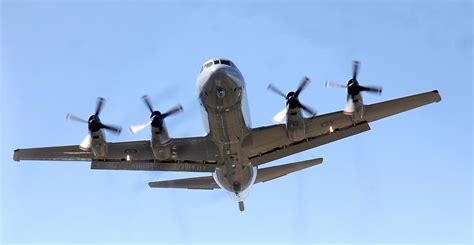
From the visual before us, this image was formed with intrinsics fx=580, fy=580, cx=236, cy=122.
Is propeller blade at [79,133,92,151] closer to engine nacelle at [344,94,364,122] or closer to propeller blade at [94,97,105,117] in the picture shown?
propeller blade at [94,97,105,117]

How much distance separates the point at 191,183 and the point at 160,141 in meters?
4.10

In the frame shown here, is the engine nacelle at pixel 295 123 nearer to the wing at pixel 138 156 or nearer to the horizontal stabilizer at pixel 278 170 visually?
the horizontal stabilizer at pixel 278 170

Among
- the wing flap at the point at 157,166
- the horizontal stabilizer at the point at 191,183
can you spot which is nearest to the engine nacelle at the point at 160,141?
the wing flap at the point at 157,166

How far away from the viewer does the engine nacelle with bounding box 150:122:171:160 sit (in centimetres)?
2730

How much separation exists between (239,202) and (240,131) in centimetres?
579

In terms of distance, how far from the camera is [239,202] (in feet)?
104

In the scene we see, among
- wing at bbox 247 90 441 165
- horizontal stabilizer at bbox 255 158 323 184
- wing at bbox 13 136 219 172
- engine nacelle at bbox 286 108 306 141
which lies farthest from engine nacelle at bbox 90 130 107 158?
engine nacelle at bbox 286 108 306 141

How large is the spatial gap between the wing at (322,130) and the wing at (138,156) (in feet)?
7.79

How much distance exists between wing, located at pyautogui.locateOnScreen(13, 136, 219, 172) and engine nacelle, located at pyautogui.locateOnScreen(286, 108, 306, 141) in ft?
12.9

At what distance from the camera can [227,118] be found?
26328mm

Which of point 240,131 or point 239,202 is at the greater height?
point 240,131

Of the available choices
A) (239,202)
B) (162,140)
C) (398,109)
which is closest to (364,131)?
(398,109)

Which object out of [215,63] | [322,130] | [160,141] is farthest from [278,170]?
[215,63]

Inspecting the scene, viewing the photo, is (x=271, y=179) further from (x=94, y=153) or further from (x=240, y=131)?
(x=94, y=153)
